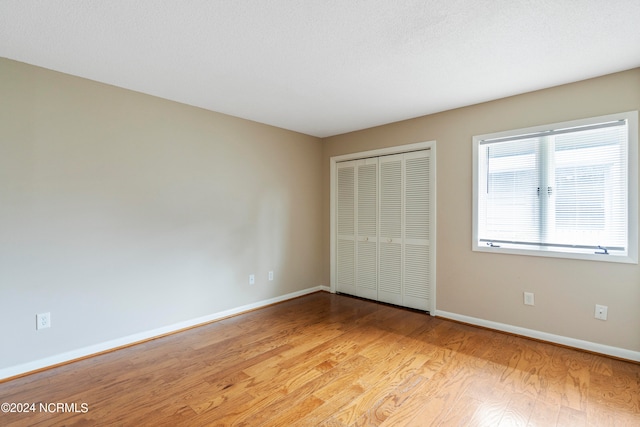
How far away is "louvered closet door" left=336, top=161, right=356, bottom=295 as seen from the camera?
4.53 m

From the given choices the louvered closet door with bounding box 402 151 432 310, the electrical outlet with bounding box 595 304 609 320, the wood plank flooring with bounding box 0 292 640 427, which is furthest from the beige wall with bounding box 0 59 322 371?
→ the electrical outlet with bounding box 595 304 609 320

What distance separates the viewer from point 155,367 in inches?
96.7

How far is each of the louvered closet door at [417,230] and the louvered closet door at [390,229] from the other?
89 mm

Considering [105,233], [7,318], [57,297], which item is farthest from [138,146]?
[7,318]

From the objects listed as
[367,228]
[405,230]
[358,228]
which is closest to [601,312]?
[405,230]

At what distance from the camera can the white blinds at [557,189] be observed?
2.60 metres

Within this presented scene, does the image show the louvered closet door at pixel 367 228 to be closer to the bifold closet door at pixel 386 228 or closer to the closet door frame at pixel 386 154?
the bifold closet door at pixel 386 228

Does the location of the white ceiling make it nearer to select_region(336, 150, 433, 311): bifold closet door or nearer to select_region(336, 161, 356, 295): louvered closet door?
select_region(336, 150, 433, 311): bifold closet door

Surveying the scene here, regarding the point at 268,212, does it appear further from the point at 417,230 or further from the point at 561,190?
the point at 561,190

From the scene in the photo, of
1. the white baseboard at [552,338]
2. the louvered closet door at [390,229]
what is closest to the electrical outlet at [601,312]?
the white baseboard at [552,338]

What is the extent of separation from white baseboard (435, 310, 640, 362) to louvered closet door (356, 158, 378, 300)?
1.06 m

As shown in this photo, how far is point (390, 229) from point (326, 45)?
2580 mm

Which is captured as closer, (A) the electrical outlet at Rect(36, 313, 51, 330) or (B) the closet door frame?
(A) the electrical outlet at Rect(36, 313, 51, 330)

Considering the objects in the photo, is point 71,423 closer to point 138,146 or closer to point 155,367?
point 155,367
